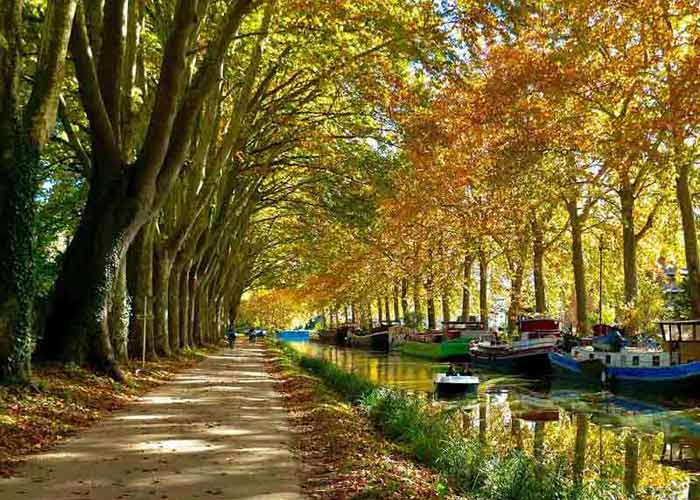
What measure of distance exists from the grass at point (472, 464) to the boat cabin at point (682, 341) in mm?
15183

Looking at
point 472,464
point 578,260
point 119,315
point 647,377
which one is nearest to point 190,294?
point 119,315

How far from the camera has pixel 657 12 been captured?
18375mm

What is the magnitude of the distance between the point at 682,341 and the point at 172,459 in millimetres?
22407

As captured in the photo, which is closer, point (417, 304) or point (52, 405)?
point (52, 405)

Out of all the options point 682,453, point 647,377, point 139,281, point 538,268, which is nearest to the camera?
point 682,453

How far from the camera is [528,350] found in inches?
1389

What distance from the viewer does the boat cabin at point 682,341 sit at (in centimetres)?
2544

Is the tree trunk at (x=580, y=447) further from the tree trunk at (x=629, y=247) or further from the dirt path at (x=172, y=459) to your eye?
the tree trunk at (x=629, y=247)

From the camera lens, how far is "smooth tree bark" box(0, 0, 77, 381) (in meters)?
10.8

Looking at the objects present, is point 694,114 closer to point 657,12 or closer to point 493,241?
point 657,12

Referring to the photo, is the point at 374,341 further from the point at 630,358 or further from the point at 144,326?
the point at 144,326

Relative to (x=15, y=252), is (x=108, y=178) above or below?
above

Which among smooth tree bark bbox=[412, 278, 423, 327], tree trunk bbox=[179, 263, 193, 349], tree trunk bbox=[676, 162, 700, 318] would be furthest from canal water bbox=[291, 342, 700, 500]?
smooth tree bark bbox=[412, 278, 423, 327]

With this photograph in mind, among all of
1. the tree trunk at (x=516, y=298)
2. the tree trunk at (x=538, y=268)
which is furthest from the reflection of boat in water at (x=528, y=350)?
the tree trunk at (x=516, y=298)
